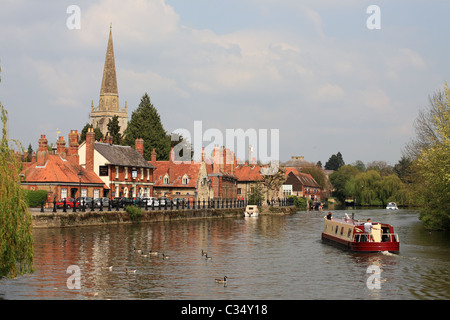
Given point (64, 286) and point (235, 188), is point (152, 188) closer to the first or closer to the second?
point (235, 188)

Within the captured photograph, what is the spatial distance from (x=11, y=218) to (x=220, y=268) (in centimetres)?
1512

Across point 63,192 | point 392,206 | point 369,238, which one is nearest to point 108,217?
point 63,192

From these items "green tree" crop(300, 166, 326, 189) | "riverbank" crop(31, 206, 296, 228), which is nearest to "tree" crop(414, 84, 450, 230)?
"riverbank" crop(31, 206, 296, 228)

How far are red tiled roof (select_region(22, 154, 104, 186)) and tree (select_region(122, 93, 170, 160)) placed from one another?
41611 mm

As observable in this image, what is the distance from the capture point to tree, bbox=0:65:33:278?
18.8m

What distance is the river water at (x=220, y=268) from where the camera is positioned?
24.6 meters

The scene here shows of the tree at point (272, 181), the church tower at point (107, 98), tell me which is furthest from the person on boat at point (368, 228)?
the church tower at point (107, 98)

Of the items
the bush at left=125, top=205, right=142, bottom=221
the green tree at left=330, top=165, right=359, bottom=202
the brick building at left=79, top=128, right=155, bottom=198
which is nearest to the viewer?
the bush at left=125, top=205, right=142, bottom=221

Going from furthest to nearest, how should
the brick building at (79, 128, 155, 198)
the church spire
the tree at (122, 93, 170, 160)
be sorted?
the church spire < the tree at (122, 93, 170, 160) < the brick building at (79, 128, 155, 198)

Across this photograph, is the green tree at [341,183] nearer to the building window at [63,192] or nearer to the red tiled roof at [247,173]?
the red tiled roof at [247,173]

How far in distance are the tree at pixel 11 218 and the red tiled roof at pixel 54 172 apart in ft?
141

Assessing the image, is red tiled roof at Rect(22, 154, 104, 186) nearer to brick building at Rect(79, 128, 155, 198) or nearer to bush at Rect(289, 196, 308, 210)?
brick building at Rect(79, 128, 155, 198)

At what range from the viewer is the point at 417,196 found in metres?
57.1

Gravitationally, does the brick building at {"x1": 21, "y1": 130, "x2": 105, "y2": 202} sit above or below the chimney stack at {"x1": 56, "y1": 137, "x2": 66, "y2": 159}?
below
